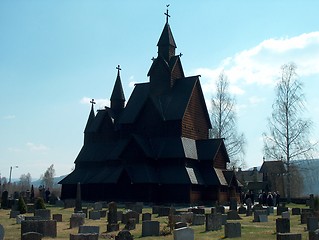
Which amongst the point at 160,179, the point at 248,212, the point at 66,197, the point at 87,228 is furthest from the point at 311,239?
the point at 66,197

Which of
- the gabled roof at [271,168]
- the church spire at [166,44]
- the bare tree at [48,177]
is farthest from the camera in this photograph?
the bare tree at [48,177]

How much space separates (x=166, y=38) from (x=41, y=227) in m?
35.4

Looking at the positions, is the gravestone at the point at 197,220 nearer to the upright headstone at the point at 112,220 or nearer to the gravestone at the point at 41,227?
the upright headstone at the point at 112,220

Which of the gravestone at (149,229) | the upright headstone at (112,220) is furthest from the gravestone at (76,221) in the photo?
the gravestone at (149,229)

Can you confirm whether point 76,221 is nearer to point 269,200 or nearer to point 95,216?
point 95,216

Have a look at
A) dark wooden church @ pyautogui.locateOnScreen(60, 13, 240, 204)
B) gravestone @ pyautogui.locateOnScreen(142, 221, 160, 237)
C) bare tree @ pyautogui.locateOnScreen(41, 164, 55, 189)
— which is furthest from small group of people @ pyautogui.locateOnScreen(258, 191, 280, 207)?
bare tree @ pyautogui.locateOnScreen(41, 164, 55, 189)

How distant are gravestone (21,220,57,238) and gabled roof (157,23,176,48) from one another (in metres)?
34.4

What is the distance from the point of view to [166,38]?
161 ft

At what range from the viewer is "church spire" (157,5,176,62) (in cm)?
4900

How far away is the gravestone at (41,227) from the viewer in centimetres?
1606

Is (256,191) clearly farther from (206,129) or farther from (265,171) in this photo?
(206,129)

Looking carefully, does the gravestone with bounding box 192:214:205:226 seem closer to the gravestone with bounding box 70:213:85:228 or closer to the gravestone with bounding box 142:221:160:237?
the gravestone with bounding box 142:221:160:237

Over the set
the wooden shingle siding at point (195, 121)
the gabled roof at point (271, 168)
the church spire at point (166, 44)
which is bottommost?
the gabled roof at point (271, 168)

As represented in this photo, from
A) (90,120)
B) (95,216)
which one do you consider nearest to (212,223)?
(95,216)
